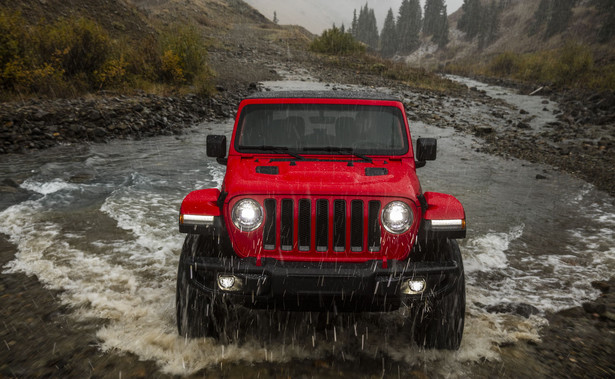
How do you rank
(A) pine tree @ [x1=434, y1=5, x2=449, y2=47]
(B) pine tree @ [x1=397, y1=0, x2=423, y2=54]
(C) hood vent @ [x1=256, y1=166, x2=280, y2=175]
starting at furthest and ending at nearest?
(B) pine tree @ [x1=397, y1=0, x2=423, y2=54]
(A) pine tree @ [x1=434, y1=5, x2=449, y2=47]
(C) hood vent @ [x1=256, y1=166, x2=280, y2=175]

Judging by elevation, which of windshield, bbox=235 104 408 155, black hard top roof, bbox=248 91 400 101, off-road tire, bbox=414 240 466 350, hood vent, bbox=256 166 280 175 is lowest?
off-road tire, bbox=414 240 466 350

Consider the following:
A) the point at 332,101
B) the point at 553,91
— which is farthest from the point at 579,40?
the point at 332,101

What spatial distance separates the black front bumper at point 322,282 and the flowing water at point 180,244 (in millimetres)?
672

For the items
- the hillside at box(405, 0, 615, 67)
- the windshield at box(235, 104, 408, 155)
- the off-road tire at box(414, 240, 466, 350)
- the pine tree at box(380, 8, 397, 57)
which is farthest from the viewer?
the pine tree at box(380, 8, 397, 57)

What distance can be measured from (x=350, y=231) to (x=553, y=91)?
106ft

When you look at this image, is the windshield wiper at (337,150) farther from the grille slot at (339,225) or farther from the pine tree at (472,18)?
the pine tree at (472,18)

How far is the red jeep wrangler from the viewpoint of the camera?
2.92m

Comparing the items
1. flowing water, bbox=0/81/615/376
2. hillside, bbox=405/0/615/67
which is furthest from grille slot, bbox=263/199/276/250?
hillside, bbox=405/0/615/67

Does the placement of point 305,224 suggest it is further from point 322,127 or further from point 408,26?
point 408,26

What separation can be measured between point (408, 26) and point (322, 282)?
118915 millimetres

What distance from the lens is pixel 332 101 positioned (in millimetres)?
4121

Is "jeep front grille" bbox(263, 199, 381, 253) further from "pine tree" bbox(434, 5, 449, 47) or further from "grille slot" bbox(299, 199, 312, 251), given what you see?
"pine tree" bbox(434, 5, 449, 47)

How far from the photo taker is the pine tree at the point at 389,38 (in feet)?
379

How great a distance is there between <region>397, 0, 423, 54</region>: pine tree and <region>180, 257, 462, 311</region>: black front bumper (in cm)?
11652
